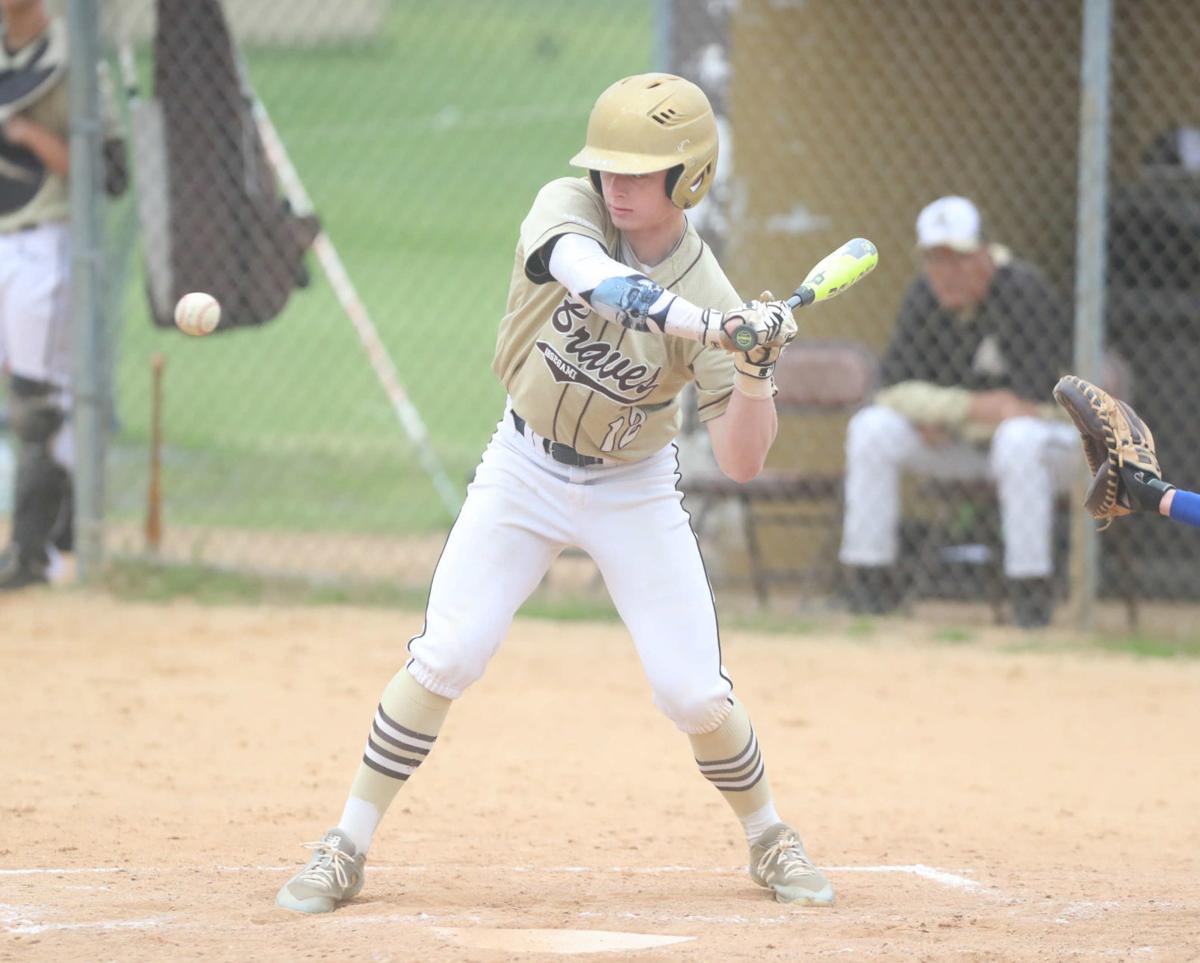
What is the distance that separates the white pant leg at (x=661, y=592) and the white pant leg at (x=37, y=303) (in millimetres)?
4681

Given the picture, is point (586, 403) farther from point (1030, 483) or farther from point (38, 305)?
point (38, 305)

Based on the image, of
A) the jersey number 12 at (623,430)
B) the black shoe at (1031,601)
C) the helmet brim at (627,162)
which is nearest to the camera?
the helmet brim at (627,162)

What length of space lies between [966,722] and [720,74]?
11.0 ft

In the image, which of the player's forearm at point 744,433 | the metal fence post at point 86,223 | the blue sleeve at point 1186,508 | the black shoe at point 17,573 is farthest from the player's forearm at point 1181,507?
the black shoe at point 17,573

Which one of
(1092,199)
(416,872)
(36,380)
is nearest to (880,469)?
(1092,199)

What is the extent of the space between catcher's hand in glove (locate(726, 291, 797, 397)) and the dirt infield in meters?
1.10

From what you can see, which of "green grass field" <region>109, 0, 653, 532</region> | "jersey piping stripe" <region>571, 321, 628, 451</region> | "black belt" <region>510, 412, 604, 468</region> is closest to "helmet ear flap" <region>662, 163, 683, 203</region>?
"jersey piping stripe" <region>571, 321, 628, 451</region>

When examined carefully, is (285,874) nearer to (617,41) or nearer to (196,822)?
(196,822)

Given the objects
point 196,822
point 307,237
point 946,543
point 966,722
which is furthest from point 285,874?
point 946,543

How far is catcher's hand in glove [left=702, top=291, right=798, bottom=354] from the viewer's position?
3328mm

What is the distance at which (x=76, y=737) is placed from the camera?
222 inches

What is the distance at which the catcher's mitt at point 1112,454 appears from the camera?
381cm

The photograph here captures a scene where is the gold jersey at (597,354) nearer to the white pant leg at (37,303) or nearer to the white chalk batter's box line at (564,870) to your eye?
the white chalk batter's box line at (564,870)

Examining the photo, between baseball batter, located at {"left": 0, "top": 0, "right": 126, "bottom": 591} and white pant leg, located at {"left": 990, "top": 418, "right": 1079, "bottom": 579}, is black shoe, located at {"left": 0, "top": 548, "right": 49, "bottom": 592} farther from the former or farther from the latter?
white pant leg, located at {"left": 990, "top": 418, "right": 1079, "bottom": 579}
